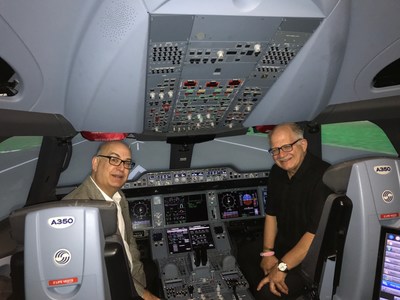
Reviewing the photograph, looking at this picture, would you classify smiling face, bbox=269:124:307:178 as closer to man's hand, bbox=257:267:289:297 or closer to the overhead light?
man's hand, bbox=257:267:289:297

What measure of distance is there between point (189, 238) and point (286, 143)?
1.39 m

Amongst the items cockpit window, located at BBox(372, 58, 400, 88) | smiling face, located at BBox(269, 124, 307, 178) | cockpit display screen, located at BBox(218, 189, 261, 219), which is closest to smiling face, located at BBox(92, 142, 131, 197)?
smiling face, located at BBox(269, 124, 307, 178)

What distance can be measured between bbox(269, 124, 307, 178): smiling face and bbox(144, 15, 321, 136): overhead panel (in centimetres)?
34

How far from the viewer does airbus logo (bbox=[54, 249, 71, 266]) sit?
4.28 ft

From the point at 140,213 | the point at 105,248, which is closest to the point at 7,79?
the point at 105,248

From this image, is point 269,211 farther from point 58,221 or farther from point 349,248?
point 58,221

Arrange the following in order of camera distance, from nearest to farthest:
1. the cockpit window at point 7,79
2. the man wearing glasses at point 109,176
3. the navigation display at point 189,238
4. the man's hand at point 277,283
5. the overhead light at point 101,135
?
the cockpit window at point 7,79
the man wearing glasses at point 109,176
the man's hand at point 277,283
the overhead light at point 101,135
the navigation display at point 189,238

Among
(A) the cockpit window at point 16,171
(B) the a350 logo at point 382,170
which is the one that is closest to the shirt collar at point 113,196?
(B) the a350 logo at point 382,170

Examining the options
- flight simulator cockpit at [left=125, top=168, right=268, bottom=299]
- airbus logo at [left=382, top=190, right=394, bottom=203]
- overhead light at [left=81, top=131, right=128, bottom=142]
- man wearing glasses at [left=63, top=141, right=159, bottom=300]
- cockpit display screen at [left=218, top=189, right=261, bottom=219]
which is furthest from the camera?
cockpit display screen at [left=218, top=189, right=261, bottom=219]

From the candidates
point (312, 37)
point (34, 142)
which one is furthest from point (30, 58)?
point (34, 142)

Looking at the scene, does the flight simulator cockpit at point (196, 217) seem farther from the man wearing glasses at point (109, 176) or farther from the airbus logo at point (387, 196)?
the airbus logo at point (387, 196)

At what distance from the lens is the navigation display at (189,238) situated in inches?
123

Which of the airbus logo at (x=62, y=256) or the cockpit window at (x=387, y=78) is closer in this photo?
the airbus logo at (x=62, y=256)

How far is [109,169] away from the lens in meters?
2.19
